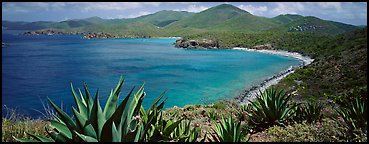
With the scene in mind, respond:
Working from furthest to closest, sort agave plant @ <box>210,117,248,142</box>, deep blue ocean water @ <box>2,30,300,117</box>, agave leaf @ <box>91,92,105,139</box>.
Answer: deep blue ocean water @ <box>2,30,300,117</box> → agave plant @ <box>210,117,248,142</box> → agave leaf @ <box>91,92,105,139</box>

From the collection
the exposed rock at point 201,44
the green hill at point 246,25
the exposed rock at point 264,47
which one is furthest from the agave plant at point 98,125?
the green hill at point 246,25

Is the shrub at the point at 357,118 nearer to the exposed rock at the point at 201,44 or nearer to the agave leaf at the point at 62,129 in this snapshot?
the agave leaf at the point at 62,129

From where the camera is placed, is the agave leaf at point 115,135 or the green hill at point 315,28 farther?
the green hill at point 315,28

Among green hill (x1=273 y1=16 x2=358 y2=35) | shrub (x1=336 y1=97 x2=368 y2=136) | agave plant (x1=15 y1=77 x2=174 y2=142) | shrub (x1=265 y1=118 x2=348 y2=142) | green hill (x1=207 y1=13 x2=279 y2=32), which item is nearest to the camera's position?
agave plant (x1=15 y1=77 x2=174 y2=142)

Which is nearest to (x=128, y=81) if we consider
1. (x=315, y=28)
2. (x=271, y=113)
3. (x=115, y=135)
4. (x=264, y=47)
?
(x=271, y=113)

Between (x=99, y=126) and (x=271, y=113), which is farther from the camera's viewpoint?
(x=271, y=113)

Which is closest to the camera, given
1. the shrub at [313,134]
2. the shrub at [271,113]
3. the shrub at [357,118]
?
the shrub at [313,134]

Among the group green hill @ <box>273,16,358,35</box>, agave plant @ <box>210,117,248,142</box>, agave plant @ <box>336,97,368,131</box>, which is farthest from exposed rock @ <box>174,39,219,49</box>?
agave plant @ <box>210,117,248,142</box>

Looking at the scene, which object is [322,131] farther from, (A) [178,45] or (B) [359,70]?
(A) [178,45]

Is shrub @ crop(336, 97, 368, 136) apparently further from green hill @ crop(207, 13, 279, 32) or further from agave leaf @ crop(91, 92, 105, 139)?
green hill @ crop(207, 13, 279, 32)

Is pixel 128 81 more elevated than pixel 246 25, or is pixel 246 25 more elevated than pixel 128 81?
pixel 246 25

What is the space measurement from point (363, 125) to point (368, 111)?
11.8 inches

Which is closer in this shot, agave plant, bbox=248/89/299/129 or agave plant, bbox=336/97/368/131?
agave plant, bbox=336/97/368/131

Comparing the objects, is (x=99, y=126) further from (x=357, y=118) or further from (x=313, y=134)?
(x=357, y=118)
